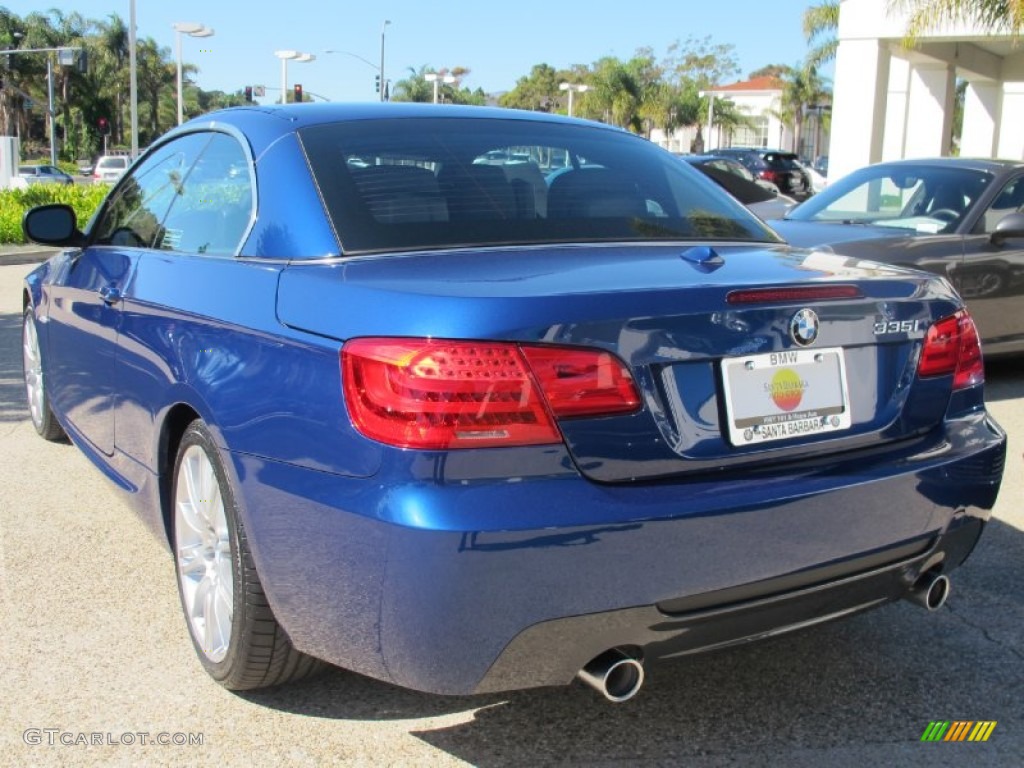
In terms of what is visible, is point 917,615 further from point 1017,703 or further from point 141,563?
point 141,563

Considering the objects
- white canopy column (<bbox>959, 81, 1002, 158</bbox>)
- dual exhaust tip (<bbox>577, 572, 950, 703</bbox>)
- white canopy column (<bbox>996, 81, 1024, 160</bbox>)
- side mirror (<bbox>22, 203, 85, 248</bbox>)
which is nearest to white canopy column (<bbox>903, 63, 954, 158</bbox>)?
white canopy column (<bbox>996, 81, 1024, 160</bbox>)

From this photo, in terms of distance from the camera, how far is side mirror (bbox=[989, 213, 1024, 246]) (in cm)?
699

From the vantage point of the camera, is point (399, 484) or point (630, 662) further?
point (630, 662)

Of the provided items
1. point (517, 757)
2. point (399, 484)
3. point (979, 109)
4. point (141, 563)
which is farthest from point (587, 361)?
point (979, 109)

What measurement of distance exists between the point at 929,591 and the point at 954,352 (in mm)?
623

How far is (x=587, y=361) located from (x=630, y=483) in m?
0.27

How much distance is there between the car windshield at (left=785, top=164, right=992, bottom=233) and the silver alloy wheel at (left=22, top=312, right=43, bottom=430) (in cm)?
516

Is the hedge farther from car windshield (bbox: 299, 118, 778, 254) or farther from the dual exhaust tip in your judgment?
the dual exhaust tip

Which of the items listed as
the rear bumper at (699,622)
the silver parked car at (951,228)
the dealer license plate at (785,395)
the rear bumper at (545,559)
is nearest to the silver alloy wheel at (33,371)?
the rear bumper at (545,559)

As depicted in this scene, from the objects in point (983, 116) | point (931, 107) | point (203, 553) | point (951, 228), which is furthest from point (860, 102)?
point (203, 553)

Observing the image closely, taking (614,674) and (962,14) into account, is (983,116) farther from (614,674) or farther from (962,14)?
(614,674)

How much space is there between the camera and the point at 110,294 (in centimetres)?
371

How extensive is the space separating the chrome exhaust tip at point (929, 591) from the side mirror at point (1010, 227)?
477 centimetres

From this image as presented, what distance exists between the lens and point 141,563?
4.02 m
